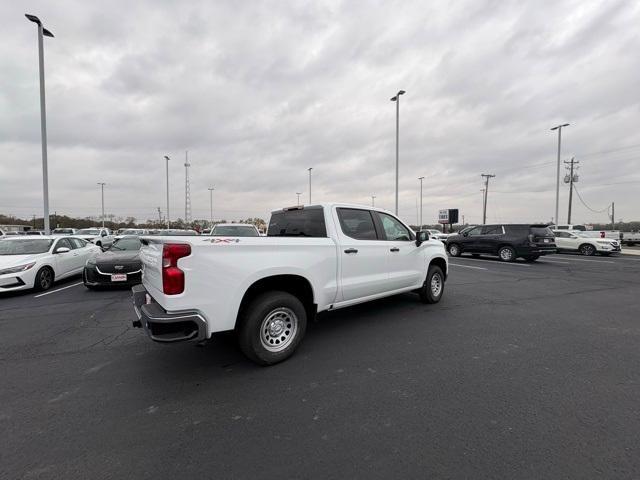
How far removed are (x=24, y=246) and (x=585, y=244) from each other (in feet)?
86.7

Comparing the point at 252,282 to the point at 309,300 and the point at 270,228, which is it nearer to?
the point at 309,300

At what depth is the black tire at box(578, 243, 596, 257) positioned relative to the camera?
61.5ft

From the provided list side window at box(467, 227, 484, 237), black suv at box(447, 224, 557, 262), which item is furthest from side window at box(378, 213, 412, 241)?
side window at box(467, 227, 484, 237)

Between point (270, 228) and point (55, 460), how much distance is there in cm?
388

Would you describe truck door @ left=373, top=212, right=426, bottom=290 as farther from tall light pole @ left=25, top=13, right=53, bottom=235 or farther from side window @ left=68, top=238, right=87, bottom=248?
tall light pole @ left=25, top=13, right=53, bottom=235

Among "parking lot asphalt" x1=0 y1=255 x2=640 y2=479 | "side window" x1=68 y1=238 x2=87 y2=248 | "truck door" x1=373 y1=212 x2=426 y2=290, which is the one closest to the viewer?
"parking lot asphalt" x1=0 y1=255 x2=640 y2=479

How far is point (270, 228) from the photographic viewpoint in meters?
5.48

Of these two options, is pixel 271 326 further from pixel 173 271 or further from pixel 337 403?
pixel 173 271

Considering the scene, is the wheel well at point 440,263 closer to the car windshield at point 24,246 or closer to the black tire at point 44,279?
the black tire at point 44,279

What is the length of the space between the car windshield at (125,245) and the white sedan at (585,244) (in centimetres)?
2367

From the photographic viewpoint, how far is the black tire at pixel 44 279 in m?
7.77

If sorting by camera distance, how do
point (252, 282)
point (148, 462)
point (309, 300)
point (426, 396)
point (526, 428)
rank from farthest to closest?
1. point (309, 300)
2. point (252, 282)
3. point (426, 396)
4. point (526, 428)
5. point (148, 462)

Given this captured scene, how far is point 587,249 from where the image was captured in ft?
62.3

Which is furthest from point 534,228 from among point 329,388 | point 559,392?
point 329,388
